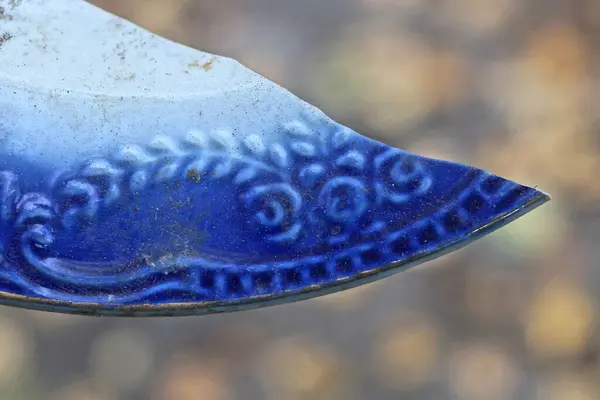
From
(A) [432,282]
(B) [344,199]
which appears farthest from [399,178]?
(A) [432,282]

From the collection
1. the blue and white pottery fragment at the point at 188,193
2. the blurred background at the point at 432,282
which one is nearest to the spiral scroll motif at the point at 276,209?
the blue and white pottery fragment at the point at 188,193

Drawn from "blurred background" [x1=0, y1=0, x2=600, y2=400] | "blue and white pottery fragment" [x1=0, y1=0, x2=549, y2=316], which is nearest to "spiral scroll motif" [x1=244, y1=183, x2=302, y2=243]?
"blue and white pottery fragment" [x1=0, y1=0, x2=549, y2=316]

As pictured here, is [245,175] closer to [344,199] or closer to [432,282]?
[344,199]

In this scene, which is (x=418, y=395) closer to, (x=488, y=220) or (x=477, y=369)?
(x=477, y=369)

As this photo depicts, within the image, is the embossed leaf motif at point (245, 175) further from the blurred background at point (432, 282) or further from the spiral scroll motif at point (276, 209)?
the blurred background at point (432, 282)

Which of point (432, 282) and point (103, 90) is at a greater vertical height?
point (103, 90)

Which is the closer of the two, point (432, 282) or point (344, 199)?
point (344, 199)
